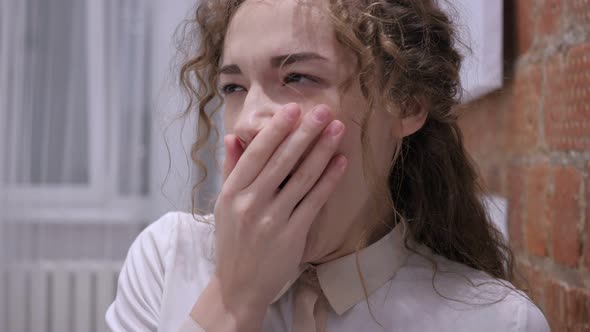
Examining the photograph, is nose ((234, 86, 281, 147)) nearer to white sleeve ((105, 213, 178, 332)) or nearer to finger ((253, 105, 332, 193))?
finger ((253, 105, 332, 193))

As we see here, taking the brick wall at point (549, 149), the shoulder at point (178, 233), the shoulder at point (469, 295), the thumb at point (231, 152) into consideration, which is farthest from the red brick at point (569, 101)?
the shoulder at point (178, 233)

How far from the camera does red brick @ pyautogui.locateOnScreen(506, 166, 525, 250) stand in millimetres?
1156

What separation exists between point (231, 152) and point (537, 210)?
2.00 ft

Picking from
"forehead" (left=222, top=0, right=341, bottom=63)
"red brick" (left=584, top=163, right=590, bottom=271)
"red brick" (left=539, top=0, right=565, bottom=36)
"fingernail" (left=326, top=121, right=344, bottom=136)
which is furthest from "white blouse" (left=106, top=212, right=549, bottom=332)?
"red brick" (left=539, top=0, right=565, bottom=36)

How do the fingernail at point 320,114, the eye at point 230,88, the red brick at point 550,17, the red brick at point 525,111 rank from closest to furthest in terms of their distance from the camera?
the fingernail at point 320,114
the eye at point 230,88
the red brick at point 550,17
the red brick at point 525,111

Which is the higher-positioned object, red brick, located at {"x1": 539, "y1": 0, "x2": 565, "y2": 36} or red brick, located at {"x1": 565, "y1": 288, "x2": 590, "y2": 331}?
red brick, located at {"x1": 539, "y1": 0, "x2": 565, "y2": 36}

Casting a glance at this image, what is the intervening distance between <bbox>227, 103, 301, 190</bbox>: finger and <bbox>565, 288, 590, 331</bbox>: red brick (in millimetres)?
489

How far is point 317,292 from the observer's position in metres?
0.81

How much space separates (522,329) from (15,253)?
6.08 feet

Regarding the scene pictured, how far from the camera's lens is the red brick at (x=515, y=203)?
1.16 meters

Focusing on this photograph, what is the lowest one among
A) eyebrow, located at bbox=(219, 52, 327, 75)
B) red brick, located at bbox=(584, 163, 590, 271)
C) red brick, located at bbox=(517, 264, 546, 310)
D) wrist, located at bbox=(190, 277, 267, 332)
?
red brick, located at bbox=(517, 264, 546, 310)

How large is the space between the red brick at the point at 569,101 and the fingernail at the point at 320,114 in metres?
0.38

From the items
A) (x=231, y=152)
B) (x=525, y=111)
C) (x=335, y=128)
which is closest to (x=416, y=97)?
(x=335, y=128)

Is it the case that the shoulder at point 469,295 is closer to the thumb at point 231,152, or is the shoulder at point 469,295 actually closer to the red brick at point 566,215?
the red brick at point 566,215
